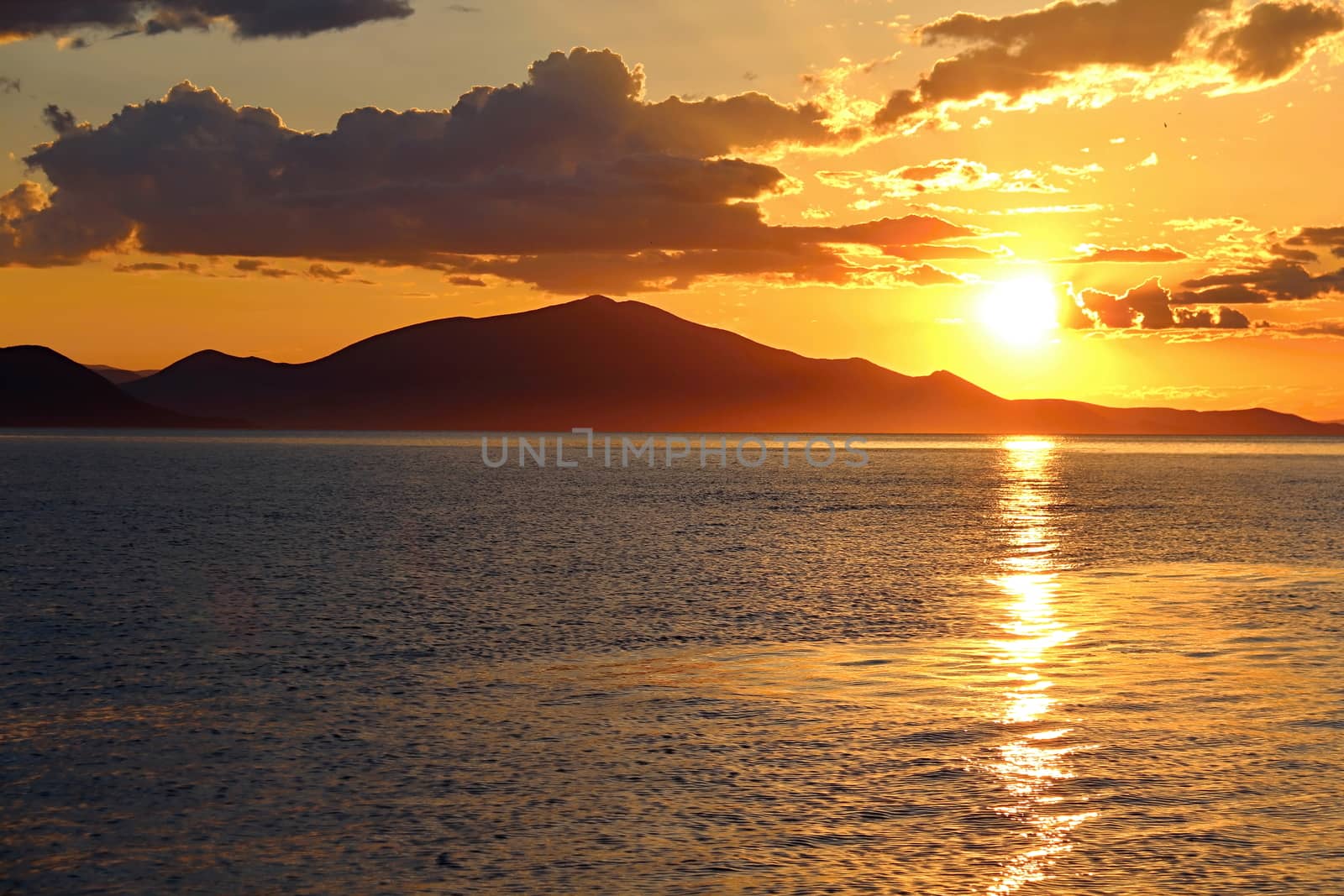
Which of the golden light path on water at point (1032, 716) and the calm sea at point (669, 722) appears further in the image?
the golden light path on water at point (1032, 716)

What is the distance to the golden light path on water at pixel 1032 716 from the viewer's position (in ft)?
38.8

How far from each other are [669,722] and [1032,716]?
5.00 m

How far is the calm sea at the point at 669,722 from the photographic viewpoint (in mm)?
11688

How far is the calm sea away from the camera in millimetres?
11688

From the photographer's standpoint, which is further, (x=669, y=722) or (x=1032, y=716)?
(x=1032, y=716)

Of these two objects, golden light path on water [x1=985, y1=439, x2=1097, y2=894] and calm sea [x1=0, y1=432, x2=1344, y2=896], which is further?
golden light path on water [x1=985, y1=439, x2=1097, y2=894]

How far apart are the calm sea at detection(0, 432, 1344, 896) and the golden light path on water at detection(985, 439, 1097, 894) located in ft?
0.23

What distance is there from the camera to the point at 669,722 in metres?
17.2

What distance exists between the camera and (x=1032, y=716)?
17.4 metres

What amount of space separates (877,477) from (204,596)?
316 feet

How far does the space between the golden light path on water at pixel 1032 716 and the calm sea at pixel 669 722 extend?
72 mm

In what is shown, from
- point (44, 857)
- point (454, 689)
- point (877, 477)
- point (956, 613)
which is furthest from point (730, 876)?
point (877, 477)

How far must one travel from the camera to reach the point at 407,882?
36.6ft

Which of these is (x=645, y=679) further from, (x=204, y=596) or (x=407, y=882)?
(x=204, y=596)
